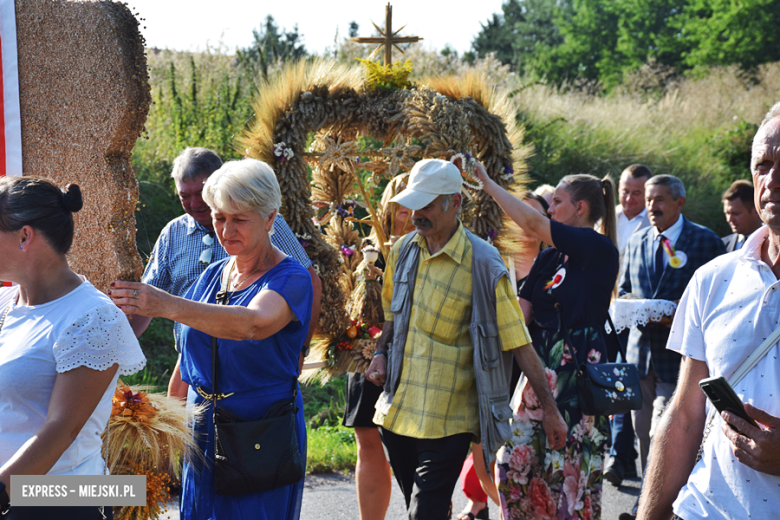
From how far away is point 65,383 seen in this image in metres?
1.98

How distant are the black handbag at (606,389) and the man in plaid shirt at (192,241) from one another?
1.40m

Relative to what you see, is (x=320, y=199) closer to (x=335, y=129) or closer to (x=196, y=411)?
(x=335, y=129)

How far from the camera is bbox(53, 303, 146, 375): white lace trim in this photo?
6.53 feet

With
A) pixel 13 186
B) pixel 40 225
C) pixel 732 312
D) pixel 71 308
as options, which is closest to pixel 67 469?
pixel 71 308

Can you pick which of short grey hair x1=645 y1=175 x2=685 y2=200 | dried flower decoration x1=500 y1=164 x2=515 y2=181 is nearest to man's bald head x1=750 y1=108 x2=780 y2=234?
dried flower decoration x1=500 y1=164 x2=515 y2=181

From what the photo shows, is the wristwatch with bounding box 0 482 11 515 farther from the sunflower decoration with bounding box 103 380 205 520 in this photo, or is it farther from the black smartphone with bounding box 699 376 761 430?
the black smartphone with bounding box 699 376 761 430

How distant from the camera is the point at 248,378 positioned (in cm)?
251

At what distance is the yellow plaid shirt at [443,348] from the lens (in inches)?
123

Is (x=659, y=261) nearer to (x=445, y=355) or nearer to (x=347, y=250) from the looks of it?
(x=347, y=250)

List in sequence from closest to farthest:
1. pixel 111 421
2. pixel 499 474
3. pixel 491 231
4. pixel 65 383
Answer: pixel 65 383
pixel 111 421
pixel 499 474
pixel 491 231

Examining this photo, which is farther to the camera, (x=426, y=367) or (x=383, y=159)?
(x=383, y=159)

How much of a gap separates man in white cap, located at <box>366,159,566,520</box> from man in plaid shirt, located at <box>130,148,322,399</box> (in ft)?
1.79

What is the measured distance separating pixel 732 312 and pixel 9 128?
2568 millimetres

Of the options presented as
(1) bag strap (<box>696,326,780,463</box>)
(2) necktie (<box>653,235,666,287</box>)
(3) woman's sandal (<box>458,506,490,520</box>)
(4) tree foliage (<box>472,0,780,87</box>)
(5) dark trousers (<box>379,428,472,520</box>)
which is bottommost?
(3) woman's sandal (<box>458,506,490,520</box>)
